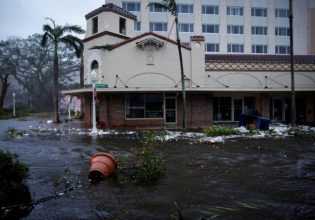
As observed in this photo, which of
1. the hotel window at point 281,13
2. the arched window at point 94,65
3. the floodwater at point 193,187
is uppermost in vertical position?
the hotel window at point 281,13

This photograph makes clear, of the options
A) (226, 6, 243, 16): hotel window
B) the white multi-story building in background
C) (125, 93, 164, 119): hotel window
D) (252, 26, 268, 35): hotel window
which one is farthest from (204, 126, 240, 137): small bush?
(252, 26, 268, 35): hotel window

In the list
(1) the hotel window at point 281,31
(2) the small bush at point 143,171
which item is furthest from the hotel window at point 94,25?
(1) the hotel window at point 281,31

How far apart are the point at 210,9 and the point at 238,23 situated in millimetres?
4703

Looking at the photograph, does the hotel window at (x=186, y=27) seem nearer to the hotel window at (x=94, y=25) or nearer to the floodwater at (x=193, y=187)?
the hotel window at (x=94, y=25)

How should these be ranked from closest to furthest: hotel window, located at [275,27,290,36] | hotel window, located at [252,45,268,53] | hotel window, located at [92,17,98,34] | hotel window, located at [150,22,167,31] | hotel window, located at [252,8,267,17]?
hotel window, located at [92,17,98,34], hotel window, located at [150,22,167,31], hotel window, located at [252,45,268,53], hotel window, located at [252,8,267,17], hotel window, located at [275,27,290,36]

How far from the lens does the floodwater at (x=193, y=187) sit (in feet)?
20.2

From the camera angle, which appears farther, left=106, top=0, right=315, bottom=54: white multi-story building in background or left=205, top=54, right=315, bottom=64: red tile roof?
left=106, top=0, right=315, bottom=54: white multi-story building in background

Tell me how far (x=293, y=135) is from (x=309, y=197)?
12.2 meters

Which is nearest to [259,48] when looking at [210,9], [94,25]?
[210,9]

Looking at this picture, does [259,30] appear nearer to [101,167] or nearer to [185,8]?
[185,8]

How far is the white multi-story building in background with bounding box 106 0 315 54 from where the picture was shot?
165 ft

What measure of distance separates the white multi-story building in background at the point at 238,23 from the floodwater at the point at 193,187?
39.8 m

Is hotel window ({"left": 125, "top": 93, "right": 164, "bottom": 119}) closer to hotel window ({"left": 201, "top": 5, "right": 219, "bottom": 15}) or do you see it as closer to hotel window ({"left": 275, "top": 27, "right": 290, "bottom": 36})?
hotel window ({"left": 201, "top": 5, "right": 219, "bottom": 15})

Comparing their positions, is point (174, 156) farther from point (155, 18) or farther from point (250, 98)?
point (155, 18)
